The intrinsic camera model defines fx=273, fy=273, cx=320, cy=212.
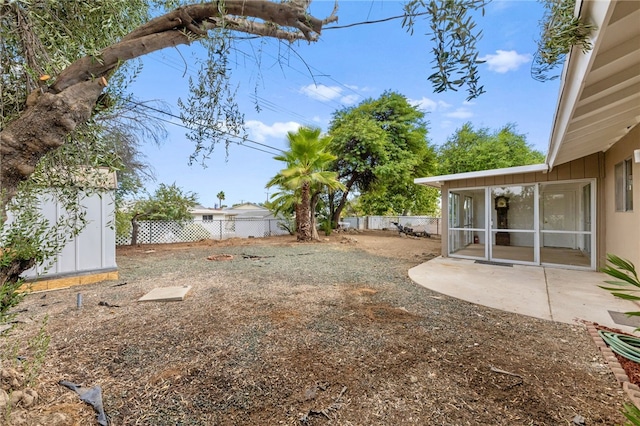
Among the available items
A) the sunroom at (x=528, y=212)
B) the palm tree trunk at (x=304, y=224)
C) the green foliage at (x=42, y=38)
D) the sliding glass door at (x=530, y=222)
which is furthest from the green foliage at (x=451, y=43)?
the palm tree trunk at (x=304, y=224)

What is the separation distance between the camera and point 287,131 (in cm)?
1144

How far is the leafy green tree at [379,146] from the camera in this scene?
49.8 ft

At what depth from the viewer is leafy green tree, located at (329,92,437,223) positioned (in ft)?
49.8

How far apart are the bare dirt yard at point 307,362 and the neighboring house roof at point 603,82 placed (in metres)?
2.44

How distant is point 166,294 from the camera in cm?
422

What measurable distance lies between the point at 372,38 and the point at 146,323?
13.0 ft

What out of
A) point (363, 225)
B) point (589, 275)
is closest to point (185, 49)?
point (589, 275)

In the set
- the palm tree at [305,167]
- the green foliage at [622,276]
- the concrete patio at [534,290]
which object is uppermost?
the palm tree at [305,167]

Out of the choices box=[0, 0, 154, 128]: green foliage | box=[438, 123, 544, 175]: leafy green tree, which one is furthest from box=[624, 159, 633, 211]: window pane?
box=[438, 123, 544, 175]: leafy green tree

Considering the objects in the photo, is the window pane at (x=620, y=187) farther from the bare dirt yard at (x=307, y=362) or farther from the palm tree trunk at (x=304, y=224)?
the palm tree trunk at (x=304, y=224)

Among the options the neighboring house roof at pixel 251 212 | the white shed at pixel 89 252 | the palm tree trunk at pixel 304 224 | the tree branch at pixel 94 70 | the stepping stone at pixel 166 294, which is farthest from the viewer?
the neighboring house roof at pixel 251 212

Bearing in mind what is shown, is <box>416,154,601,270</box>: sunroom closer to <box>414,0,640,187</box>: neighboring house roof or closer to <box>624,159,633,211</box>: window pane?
<box>624,159,633,211</box>: window pane

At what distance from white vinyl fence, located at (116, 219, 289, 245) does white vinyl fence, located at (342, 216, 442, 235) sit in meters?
6.93

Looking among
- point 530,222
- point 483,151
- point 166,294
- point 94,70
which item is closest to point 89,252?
point 166,294
